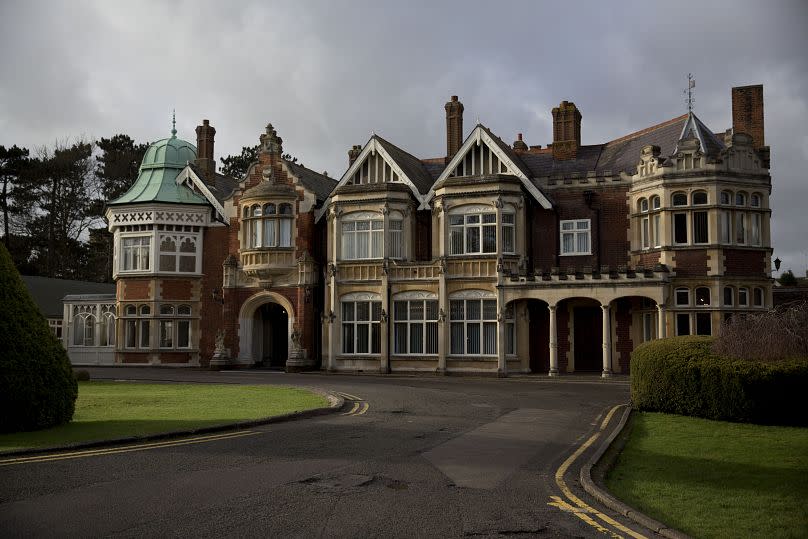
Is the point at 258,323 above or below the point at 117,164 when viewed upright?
below

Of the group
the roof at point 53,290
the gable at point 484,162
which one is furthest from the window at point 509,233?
the roof at point 53,290

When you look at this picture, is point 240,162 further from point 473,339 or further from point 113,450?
point 113,450

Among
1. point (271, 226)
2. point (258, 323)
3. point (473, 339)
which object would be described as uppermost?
point (271, 226)

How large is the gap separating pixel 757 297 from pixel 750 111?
8293 mm

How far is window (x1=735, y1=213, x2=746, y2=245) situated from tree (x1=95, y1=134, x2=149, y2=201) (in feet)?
151

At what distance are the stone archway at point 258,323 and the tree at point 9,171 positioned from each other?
87.3ft

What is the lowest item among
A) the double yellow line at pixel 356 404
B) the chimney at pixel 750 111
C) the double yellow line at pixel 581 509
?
the double yellow line at pixel 581 509

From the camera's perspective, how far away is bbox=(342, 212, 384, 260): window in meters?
36.1

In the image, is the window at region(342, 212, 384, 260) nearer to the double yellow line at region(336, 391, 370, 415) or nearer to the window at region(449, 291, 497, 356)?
the window at region(449, 291, 497, 356)

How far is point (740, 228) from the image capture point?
32156 mm

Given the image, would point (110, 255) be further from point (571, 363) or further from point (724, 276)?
point (724, 276)

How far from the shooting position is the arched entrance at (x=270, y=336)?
39.8 meters

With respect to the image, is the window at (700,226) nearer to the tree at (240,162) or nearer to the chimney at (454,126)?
the chimney at (454,126)

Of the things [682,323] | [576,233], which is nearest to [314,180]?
[576,233]
